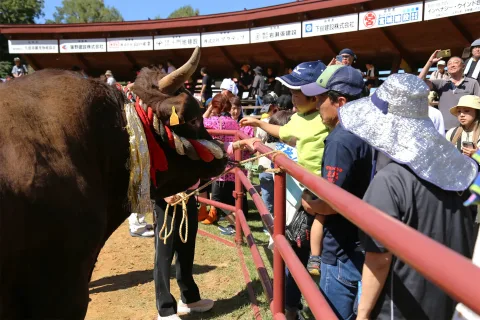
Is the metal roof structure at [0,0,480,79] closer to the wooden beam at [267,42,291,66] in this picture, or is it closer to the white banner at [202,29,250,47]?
the wooden beam at [267,42,291,66]

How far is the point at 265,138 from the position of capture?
6.24 meters

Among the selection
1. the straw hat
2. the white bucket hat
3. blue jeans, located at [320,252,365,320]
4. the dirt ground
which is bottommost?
the dirt ground

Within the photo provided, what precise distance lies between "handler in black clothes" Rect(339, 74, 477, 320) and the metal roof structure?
9.63 m

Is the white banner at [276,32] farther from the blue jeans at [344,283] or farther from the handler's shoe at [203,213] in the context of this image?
the blue jeans at [344,283]

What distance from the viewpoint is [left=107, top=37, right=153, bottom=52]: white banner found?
15375 mm

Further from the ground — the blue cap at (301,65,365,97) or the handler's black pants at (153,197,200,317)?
the blue cap at (301,65,365,97)

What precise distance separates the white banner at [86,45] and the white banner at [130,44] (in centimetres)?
26

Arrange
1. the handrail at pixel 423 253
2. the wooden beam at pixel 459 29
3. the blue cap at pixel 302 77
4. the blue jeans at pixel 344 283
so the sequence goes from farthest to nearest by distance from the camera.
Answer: the wooden beam at pixel 459 29 < the blue cap at pixel 302 77 < the blue jeans at pixel 344 283 < the handrail at pixel 423 253

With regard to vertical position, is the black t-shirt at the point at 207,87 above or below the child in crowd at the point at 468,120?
above

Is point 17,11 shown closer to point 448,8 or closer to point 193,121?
point 448,8

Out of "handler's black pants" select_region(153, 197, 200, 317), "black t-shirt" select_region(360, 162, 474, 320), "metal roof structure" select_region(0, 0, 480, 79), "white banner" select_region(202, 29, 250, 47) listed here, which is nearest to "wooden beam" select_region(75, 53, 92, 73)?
"metal roof structure" select_region(0, 0, 480, 79)

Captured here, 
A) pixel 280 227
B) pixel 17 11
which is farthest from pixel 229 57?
pixel 17 11

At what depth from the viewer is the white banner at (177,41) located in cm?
1466

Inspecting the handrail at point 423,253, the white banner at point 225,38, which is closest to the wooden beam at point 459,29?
the white banner at point 225,38
